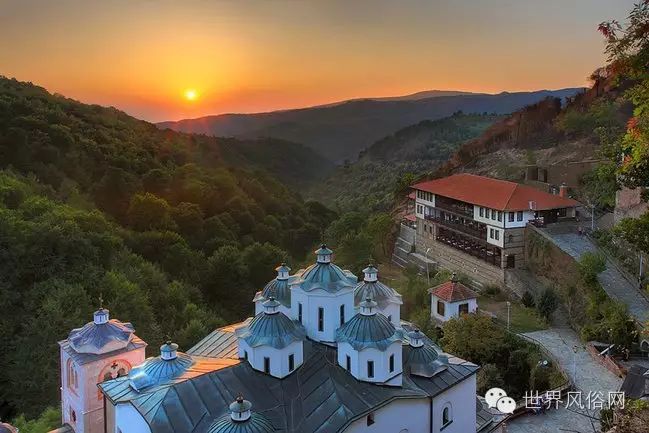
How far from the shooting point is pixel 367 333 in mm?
15078

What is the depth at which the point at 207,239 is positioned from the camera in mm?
48812

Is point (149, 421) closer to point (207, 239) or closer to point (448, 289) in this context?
point (448, 289)

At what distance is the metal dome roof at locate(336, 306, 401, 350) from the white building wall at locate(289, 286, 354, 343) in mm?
877

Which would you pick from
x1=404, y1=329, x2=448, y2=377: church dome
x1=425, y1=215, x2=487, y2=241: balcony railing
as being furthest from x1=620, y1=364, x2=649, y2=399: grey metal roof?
x1=425, y1=215, x2=487, y2=241: balcony railing

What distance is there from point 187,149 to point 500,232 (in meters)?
44.9

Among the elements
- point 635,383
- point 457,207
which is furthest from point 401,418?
point 457,207

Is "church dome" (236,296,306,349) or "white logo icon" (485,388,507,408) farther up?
"church dome" (236,296,306,349)

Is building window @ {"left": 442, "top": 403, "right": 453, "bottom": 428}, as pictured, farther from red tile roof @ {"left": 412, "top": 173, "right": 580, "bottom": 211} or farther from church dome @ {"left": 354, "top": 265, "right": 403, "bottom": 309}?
red tile roof @ {"left": 412, "top": 173, "right": 580, "bottom": 211}

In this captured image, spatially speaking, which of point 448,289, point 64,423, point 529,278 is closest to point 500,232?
point 529,278

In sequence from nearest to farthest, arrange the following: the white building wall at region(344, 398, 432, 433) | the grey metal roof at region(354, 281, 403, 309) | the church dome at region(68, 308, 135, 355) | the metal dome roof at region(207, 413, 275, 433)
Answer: the metal dome roof at region(207, 413, 275, 433), the white building wall at region(344, 398, 432, 433), the church dome at region(68, 308, 135, 355), the grey metal roof at region(354, 281, 403, 309)

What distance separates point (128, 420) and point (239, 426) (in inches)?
159

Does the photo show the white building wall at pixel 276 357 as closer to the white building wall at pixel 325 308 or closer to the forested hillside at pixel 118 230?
the white building wall at pixel 325 308

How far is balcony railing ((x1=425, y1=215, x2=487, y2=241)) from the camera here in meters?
35.0

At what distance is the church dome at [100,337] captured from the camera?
17.1m
